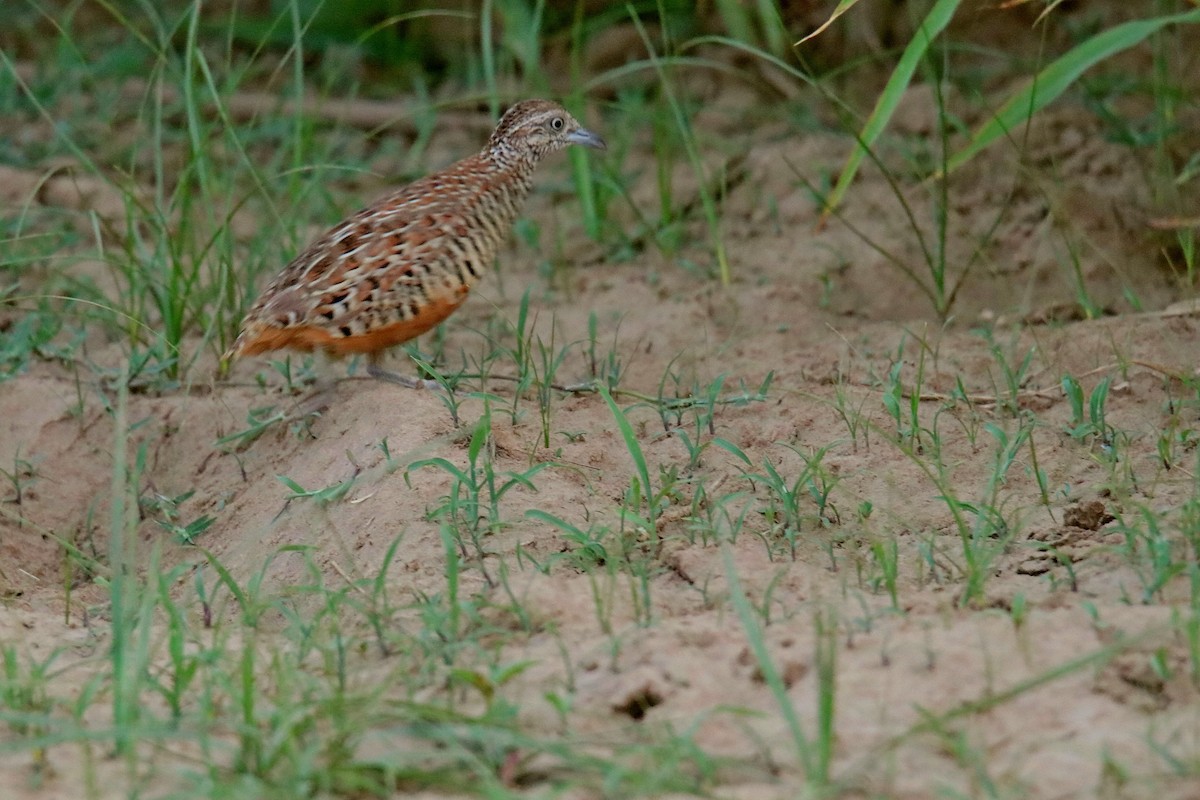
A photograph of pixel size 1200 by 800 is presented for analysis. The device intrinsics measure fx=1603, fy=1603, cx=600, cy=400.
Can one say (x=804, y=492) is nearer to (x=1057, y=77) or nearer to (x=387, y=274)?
(x=387, y=274)

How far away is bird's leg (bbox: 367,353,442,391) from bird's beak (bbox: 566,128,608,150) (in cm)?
115

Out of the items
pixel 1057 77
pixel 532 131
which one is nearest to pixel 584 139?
pixel 532 131

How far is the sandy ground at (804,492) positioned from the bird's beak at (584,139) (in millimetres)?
632

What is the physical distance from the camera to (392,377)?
514 cm

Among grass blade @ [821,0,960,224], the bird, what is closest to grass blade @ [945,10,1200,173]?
grass blade @ [821,0,960,224]

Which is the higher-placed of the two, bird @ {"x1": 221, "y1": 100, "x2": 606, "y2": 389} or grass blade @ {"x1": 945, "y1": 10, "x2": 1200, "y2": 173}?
grass blade @ {"x1": 945, "y1": 10, "x2": 1200, "y2": 173}

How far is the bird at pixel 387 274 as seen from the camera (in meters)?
4.85

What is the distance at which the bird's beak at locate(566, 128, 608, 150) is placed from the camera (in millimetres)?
5816

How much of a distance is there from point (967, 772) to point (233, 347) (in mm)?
2853

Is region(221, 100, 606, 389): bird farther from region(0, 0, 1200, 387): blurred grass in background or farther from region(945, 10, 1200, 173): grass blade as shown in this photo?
region(945, 10, 1200, 173): grass blade

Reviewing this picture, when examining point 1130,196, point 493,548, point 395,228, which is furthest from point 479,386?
point 1130,196

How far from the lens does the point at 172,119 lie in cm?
786

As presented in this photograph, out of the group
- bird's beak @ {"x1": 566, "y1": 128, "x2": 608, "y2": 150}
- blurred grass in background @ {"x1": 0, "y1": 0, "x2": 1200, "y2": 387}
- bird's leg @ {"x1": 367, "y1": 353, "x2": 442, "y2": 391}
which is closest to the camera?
bird's leg @ {"x1": 367, "y1": 353, "x2": 442, "y2": 391}

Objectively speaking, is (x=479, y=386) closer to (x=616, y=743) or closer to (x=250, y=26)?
(x=616, y=743)
